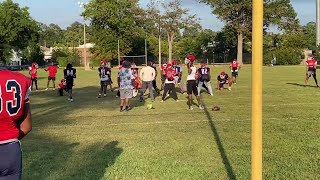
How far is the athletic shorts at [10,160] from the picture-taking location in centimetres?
383

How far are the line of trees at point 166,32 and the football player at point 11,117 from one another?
77890 millimetres

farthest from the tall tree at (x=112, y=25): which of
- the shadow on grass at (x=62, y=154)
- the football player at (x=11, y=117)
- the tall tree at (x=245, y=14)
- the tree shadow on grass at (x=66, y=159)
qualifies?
the football player at (x=11, y=117)

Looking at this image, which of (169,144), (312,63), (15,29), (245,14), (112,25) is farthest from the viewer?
(112,25)

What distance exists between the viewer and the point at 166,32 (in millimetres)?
94625

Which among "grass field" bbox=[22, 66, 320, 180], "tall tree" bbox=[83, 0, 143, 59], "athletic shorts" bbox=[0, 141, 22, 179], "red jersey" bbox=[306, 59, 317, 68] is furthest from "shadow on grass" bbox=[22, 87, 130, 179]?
"tall tree" bbox=[83, 0, 143, 59]

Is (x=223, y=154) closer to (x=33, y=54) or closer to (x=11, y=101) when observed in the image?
(x=11, y=101)

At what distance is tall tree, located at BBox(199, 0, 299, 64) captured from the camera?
80.4 m

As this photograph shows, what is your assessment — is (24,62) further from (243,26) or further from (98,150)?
(98,150)

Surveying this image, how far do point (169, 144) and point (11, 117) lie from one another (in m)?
6.14

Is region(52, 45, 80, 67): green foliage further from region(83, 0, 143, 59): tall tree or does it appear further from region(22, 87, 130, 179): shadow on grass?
region(22, 87, 130, 179): shadow on grass

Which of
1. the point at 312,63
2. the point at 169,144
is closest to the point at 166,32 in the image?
the point at 312,63

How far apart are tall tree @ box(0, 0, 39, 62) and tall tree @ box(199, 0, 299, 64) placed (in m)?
34.6

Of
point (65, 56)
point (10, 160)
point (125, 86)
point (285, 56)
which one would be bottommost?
point (10, 160)

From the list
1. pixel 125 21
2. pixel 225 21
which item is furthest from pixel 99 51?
pixel 225 21
